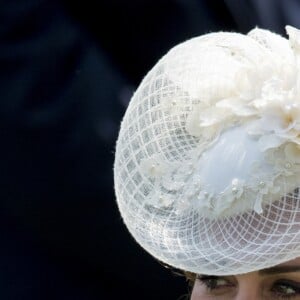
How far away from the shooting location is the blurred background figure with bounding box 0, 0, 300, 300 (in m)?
2.84

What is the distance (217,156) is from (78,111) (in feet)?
2.01

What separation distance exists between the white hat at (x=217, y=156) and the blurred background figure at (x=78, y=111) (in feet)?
1.20

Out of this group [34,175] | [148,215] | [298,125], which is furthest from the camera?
[34,175]

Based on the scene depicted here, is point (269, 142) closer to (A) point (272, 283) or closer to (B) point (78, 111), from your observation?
(A) point (272, 283)

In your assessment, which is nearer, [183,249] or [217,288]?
[183,249]

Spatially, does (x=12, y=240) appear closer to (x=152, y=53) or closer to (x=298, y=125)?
(x=152, y=53)

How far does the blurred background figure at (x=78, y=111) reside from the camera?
2.84 m

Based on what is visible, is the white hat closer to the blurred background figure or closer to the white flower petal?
the white flower petal

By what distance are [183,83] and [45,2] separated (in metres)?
0.53

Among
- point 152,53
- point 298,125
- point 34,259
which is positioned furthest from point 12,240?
point 298,125

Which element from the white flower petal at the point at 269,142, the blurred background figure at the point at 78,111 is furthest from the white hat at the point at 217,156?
the blurred background figure at the point at 78,111

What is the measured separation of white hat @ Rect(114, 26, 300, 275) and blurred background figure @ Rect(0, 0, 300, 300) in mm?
364

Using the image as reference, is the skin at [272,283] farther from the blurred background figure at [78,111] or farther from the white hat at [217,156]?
the blurred background figure at [78,111]

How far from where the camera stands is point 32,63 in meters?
2.85
